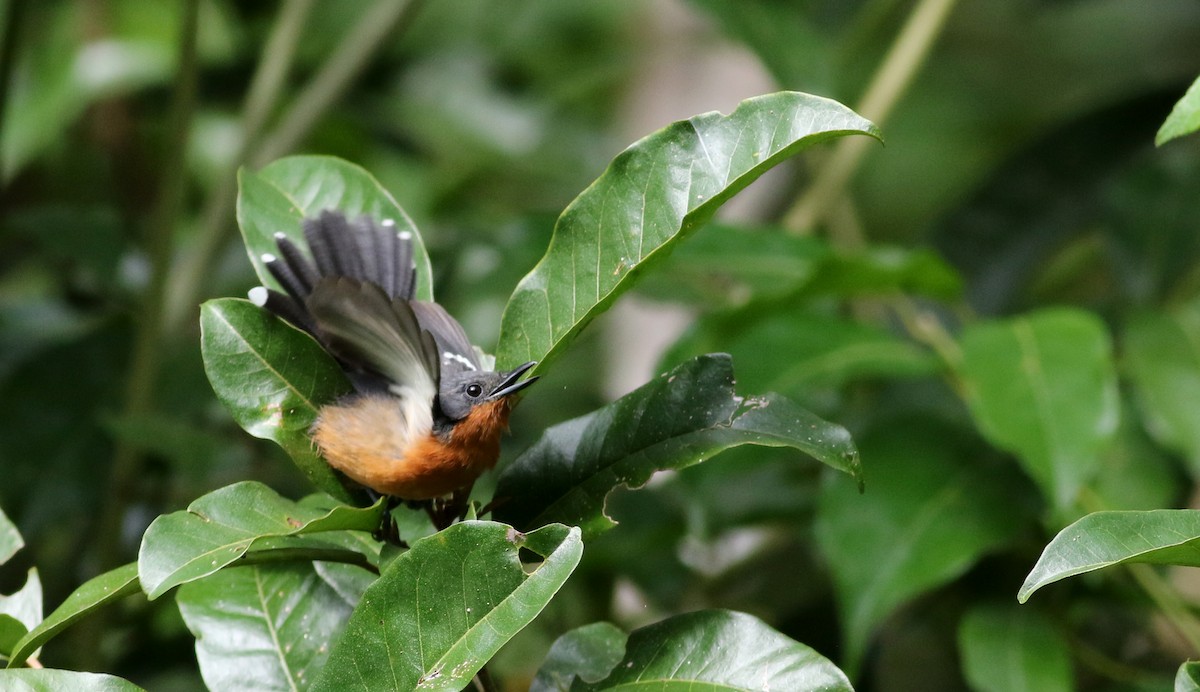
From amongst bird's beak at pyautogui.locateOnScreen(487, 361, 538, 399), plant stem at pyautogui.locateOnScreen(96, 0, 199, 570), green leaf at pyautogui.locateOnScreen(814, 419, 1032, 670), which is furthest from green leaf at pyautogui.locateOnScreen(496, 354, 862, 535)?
plant stem at pyautogui.locateOnScreen(96, 0, 199, 570)

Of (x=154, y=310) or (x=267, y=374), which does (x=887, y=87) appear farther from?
(x=267, y=374)

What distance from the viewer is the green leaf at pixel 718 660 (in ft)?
2.28

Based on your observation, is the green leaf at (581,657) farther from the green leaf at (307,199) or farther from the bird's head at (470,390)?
the green leaf at (307,199)

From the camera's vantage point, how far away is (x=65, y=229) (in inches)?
70.6

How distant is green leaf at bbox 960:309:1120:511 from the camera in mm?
1284

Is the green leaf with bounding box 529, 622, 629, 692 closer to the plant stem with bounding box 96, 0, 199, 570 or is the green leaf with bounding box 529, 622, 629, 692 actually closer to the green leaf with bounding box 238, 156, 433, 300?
the green leaf with bounding box 238, 156, 433, 300

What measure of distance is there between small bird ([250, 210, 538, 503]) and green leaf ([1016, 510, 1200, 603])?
36cm

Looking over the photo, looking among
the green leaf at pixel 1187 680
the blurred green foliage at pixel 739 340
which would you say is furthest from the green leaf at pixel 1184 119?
the blurred green foliage at pixel 739 340

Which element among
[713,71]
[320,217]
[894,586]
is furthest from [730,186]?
[713,71]

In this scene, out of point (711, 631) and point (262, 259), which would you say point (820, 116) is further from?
point (262, 259)

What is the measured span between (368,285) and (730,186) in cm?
25

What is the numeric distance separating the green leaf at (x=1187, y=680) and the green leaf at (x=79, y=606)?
2.05ft

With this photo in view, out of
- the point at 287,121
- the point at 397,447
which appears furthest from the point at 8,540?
the point at 287,121

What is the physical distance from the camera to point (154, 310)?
1593mm
